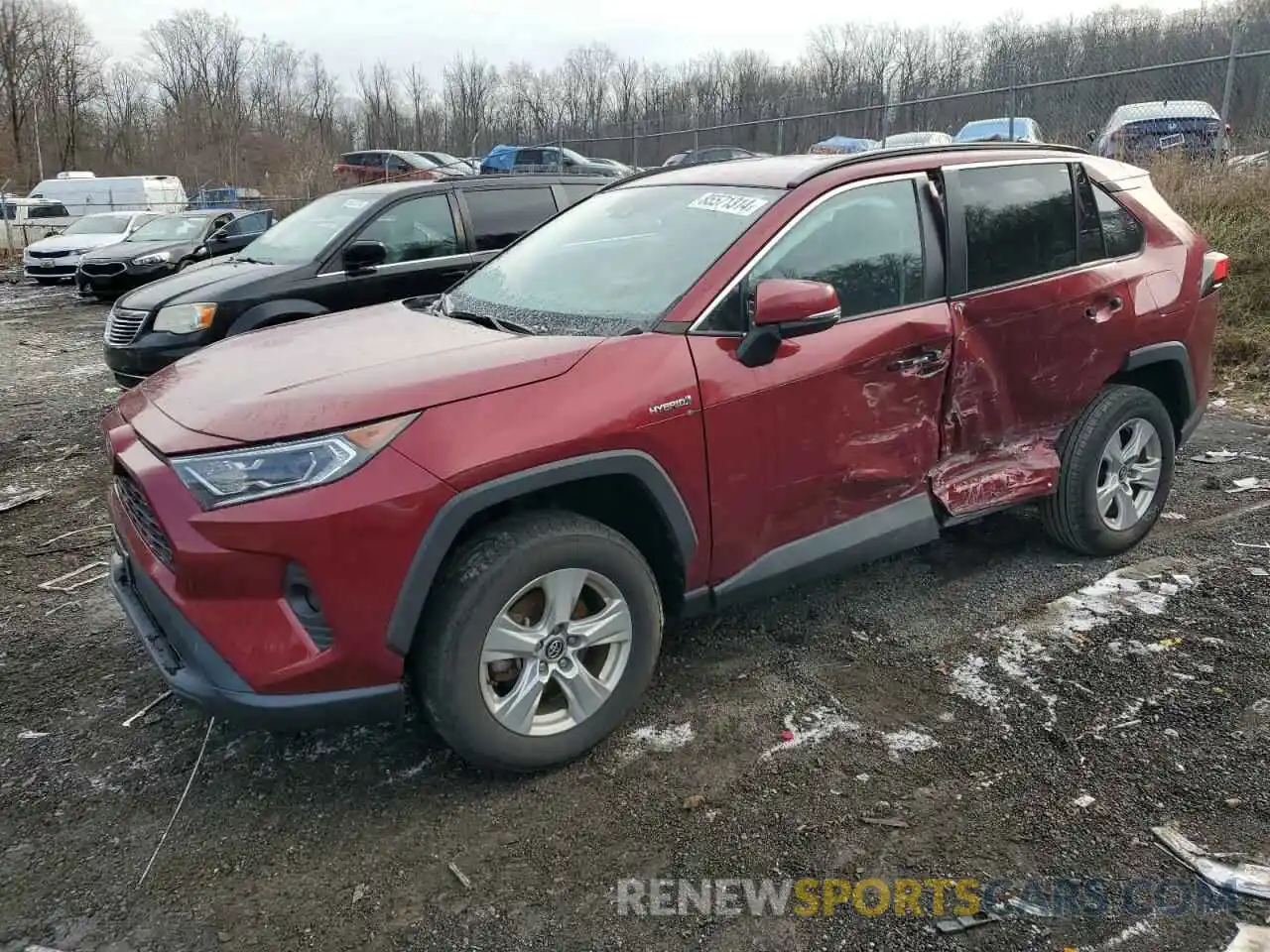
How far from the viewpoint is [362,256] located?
6707 mm

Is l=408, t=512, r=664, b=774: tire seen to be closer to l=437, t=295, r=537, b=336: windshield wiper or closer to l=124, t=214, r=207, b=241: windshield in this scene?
l=437, t=295, r=537, b=336: windshield wiper

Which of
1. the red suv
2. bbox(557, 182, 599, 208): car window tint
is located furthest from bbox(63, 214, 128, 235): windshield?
the red suv

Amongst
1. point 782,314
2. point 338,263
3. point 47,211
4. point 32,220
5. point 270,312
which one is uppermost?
point 47,211

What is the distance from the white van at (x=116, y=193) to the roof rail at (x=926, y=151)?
2615 centimetres

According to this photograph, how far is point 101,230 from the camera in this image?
1873 centimetres

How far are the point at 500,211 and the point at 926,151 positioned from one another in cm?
448

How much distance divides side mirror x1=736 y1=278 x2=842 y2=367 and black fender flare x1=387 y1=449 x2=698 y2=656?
0.51 metres

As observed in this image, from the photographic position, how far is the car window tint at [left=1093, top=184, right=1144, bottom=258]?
4074mm

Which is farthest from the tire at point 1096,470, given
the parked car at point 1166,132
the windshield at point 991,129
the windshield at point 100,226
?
the windshield at point 100,226

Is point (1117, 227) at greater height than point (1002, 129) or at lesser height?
lesser

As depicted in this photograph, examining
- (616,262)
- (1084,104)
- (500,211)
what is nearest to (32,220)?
(500,211)

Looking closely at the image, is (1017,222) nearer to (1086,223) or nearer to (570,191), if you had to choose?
(1086,223)

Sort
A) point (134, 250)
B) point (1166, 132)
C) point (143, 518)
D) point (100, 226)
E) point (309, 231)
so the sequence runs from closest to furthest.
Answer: point (143, 518) < point (309, 231) < point (1166, 132) < point (134, 250) < point (100, 226)

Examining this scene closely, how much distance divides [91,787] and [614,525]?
1.77m
